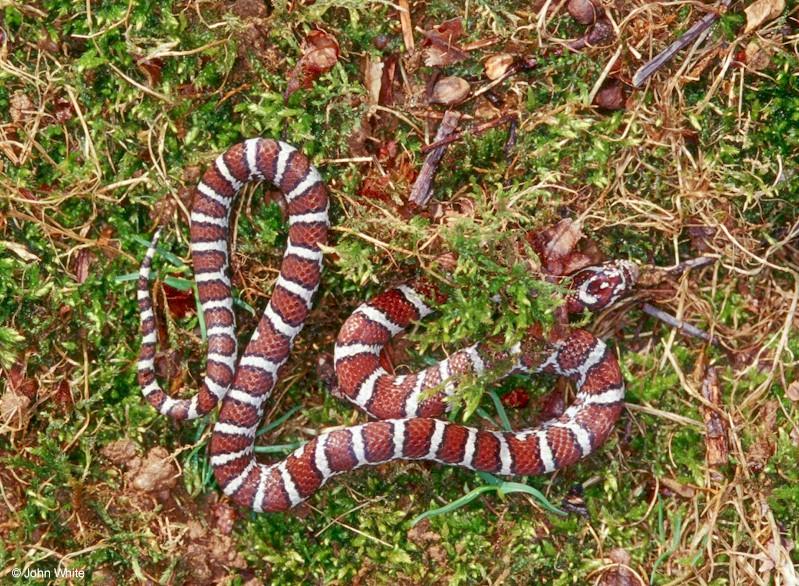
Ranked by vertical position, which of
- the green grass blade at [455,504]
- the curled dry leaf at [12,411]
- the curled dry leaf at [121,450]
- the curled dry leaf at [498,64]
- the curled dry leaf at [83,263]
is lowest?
the green grass blade at [455,504]

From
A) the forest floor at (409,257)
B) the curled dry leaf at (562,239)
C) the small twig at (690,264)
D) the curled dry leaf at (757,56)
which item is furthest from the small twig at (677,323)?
the curled dry leaf at (757,56)

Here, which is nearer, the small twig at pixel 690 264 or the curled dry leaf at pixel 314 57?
the curled dry leaf at pixel 314 57

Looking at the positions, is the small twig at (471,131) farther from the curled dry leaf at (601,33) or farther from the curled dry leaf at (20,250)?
the curled dry leaf at (20,250)

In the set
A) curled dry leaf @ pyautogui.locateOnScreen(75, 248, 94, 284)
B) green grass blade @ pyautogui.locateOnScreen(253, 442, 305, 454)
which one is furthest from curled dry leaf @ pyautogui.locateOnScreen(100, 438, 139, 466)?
curled dry leaf @ pyautogui.locateOnScreen(75, 248, 94, 284)

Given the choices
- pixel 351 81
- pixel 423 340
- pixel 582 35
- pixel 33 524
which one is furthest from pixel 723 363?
pixel 33 524

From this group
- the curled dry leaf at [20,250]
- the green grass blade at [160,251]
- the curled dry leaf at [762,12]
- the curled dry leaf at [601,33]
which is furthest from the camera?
the green grass blade at [160,251]

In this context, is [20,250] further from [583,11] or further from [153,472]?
[583,11]

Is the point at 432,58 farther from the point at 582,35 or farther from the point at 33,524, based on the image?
the point at 33,524
